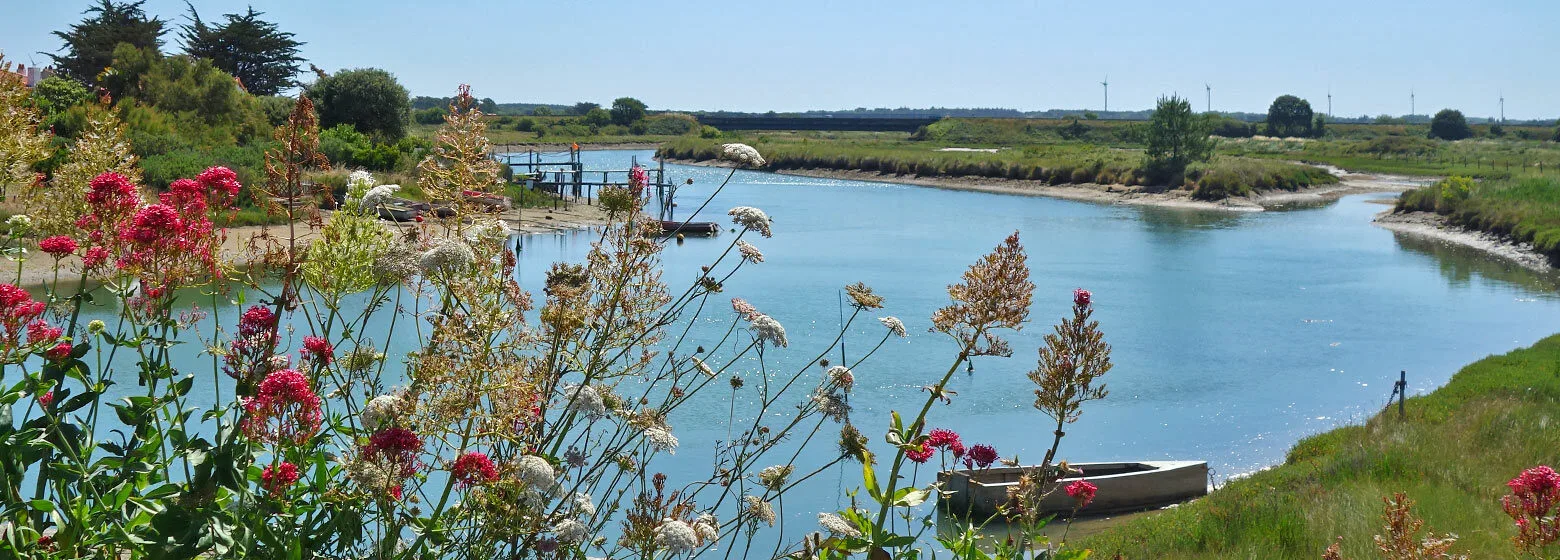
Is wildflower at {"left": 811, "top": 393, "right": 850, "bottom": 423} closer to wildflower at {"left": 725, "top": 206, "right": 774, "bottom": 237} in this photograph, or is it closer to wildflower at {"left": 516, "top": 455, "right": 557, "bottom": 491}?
wildflower at {"left": 725, "top": 206, "right": 774, "bottom": 237}

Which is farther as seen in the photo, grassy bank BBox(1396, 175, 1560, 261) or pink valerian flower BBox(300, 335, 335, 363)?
grassy bank BBox(1396, 175, 1560, 261)

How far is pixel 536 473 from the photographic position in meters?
2.52

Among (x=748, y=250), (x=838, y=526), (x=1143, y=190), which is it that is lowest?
(x=838, y=526)

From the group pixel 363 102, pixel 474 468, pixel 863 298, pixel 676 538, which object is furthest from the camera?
pixel 363 102

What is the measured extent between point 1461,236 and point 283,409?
45.6 metres

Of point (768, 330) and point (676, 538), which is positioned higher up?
point (768, 330)

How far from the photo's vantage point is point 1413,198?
Answer: 4812 centimetres

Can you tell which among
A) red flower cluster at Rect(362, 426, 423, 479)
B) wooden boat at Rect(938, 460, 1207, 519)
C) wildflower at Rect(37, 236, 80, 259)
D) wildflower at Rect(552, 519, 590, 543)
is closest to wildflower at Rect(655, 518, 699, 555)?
wildflower at Rect(552, 519, 590, 543)

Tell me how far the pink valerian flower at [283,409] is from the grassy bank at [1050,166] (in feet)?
156

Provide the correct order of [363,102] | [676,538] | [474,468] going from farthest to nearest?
1. [363,102]
2. [676,538]
3. [474,468]

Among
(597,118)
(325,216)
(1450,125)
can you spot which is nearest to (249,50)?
(325,216)

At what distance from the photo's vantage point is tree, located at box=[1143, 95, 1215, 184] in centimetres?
6203

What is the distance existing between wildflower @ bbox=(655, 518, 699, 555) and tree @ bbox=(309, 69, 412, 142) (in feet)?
Result: 152

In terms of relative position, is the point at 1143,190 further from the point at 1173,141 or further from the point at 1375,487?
the point at 1375,487
